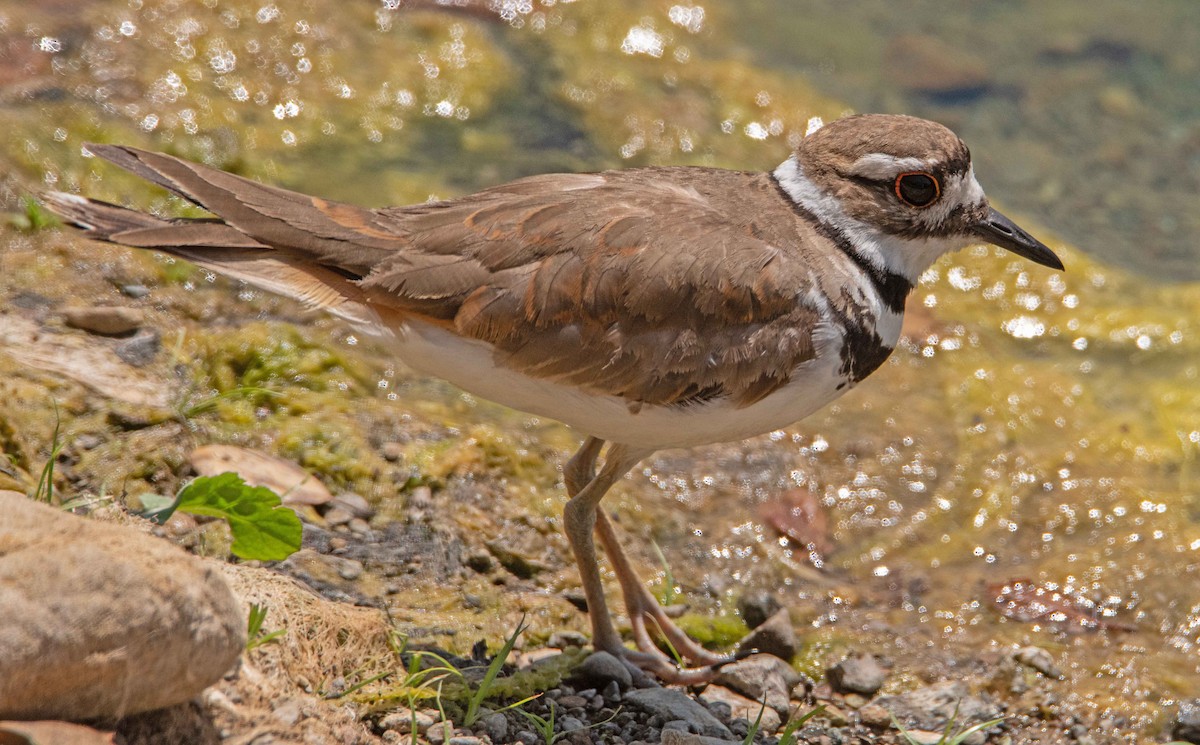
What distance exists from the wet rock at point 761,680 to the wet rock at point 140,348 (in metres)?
2.66

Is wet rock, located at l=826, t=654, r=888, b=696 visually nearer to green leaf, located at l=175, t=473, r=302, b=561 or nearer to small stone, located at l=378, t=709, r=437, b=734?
small stone, located at l=378, t=709, r=437, b=734

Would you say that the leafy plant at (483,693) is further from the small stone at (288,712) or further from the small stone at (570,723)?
the small stone at (288,712)

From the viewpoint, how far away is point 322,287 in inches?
163

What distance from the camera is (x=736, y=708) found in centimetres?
431

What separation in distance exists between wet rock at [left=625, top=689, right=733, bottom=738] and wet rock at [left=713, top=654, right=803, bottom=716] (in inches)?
11.5

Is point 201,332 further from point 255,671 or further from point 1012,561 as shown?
point 1012,561

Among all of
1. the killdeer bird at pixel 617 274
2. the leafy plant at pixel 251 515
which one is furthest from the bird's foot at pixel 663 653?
the leafy plant at pixel 251 515

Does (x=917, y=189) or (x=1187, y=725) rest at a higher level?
(x=917, y=189)

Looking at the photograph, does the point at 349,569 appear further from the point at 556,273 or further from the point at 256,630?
the point at 556,273

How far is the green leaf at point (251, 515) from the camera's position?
3699 millimetres

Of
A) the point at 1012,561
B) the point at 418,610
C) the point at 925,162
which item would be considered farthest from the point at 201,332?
the point at 1012,561

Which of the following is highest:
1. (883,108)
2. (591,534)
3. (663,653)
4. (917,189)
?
(917,189)

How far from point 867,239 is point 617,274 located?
0.98m

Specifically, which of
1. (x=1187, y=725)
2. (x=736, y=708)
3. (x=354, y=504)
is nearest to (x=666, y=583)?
(x=736, y=708)
